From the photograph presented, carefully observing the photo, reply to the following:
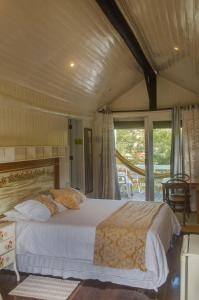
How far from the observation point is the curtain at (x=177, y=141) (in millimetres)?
6367

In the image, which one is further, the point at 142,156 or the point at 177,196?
the point at 142,156

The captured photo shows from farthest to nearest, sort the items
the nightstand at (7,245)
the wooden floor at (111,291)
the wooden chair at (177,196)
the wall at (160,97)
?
the wall at (160,97), the wooden chair at (177,196), the nightstand at (7,245), the wooden floor at (111,291)

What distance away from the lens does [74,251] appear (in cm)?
332

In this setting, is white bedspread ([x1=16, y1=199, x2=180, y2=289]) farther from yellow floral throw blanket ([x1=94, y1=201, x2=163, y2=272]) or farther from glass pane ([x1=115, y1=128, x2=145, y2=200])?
glass pane ([x1=115, y1=128, x2=145, y2=200])

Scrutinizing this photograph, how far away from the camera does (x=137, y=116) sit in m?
6.84

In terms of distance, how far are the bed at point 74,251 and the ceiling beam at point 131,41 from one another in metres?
2.36

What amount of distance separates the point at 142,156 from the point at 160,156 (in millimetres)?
403

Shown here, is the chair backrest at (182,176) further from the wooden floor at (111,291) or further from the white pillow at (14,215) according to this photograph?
the white pillow at (14,215)

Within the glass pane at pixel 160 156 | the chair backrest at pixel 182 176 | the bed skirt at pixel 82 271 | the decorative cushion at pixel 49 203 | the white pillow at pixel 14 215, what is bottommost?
the bed skirt at pixel 82 271

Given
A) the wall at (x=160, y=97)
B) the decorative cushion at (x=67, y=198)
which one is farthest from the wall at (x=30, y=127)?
the wall at (x=160, y=97)

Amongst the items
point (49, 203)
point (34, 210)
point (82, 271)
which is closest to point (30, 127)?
point (49, 203)

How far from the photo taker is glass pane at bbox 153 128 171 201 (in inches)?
262

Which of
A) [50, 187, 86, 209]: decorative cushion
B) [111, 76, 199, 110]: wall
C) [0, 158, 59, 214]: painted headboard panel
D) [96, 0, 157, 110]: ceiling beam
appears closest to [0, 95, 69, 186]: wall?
[0, 158, 59, 214]: painted headboard panel

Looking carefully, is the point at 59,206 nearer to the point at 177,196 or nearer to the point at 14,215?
the point at 14,215
